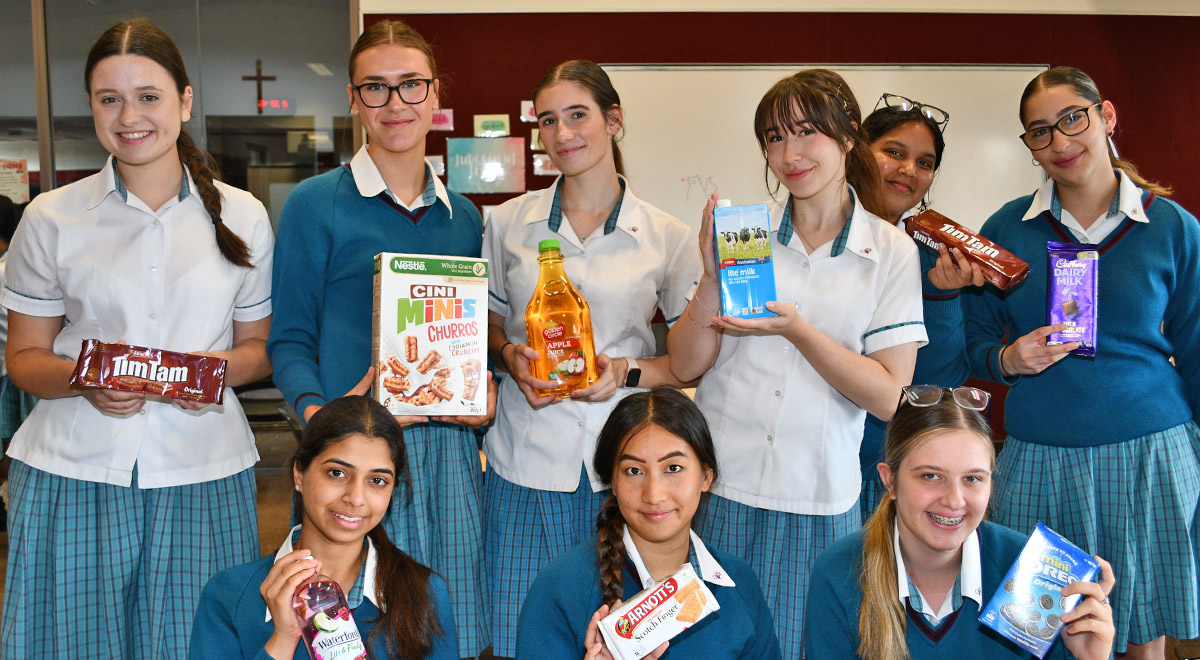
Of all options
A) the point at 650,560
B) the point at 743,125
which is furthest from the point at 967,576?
the point at 743,125

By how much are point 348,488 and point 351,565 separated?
168 millimetres

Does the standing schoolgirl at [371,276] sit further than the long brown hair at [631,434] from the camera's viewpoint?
Yes

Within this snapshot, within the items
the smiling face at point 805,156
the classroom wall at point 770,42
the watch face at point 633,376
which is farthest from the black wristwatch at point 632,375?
the classroom wall at point 770,42

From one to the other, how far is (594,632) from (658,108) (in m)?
4.34

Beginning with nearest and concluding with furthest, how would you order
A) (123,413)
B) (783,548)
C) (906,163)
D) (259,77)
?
(123,413)
(783,548)
(906,163)
(259,77)

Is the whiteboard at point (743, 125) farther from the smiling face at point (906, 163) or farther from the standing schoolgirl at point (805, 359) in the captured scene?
the standing schoolgirl at point (805, 359)

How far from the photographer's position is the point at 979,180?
555 centimetres

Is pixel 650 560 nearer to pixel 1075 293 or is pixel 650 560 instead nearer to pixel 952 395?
pixel 952 395

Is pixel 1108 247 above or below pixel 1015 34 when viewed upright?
below

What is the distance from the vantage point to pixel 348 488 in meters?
1.67

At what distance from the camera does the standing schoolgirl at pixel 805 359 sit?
1944 mm

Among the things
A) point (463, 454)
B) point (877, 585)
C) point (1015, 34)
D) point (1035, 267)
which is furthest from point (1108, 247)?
point (1015, 34)

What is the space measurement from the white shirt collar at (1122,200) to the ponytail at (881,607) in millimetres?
1034

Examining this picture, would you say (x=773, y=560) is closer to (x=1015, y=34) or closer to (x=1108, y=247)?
(x=1108, y=247)
